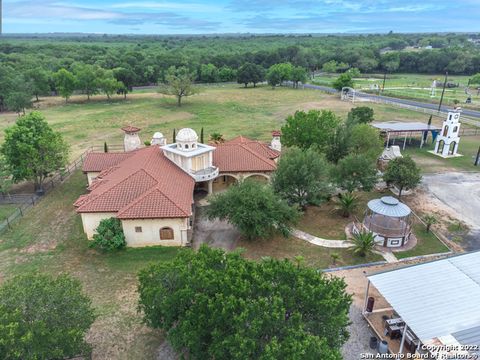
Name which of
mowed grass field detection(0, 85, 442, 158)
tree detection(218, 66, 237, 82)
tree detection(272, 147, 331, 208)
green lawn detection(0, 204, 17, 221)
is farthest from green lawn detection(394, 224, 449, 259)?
tree detection(218, 66, 237, 82)

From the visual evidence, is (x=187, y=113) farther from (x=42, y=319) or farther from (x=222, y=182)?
(x=42, y=319)

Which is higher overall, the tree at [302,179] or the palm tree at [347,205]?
the tree at [302,179]

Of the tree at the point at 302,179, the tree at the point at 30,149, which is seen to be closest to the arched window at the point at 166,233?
the tree at the point at 302,179

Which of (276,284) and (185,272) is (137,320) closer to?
(185,272)

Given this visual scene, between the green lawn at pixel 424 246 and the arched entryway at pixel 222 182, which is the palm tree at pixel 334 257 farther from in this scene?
the arched entryway at pixel 222 182

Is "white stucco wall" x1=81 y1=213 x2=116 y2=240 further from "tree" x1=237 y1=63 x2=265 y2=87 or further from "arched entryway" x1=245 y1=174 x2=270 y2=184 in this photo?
"tree" x1=237 y1=63 x2=265 y2=87

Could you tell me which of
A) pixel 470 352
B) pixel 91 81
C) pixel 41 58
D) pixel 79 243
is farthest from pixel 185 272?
pixel 41 58

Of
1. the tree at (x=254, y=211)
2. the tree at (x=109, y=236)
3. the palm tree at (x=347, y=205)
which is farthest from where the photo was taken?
the palm tree at (x=347, y=205)
